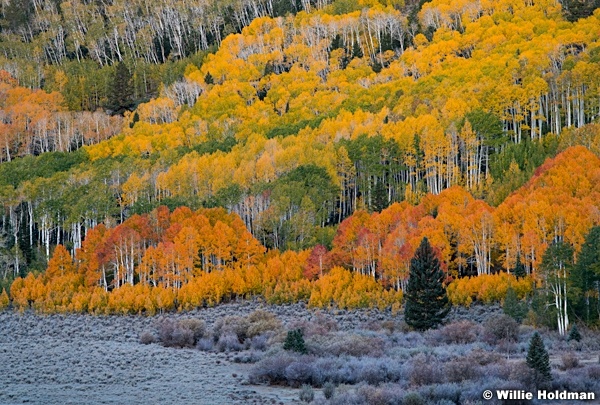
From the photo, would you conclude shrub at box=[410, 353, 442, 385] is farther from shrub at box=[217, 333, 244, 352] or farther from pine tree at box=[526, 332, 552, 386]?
shrub at box=[217, 333, 244, 352]

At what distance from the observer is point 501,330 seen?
117 feet

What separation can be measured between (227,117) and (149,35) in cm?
5532

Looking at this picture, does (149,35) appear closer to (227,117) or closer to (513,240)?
(227,117)

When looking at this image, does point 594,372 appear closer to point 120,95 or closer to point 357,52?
point 357,52

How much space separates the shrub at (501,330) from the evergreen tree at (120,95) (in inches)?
4031

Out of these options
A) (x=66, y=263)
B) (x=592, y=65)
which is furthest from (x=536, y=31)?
(x=66, y=263)

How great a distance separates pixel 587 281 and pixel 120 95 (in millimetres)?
102739

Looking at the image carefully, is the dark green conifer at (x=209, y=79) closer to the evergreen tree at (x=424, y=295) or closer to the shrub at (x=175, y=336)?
the shrub at (x=175, y=336)

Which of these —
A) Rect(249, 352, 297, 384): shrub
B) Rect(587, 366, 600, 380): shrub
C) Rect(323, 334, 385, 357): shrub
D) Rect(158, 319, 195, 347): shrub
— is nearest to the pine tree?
Rect(587, 366, 600, 380): shrub

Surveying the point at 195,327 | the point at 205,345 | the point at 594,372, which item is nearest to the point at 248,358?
the point at 205,345

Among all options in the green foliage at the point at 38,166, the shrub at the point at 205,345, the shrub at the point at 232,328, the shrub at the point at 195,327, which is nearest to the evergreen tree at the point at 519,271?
the shrub at the point at 232,328

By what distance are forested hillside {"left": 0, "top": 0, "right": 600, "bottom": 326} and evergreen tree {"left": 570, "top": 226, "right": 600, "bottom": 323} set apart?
0.48 metres

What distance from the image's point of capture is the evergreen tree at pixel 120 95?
12825cm

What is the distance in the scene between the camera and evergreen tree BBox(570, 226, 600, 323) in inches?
1553
